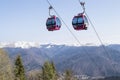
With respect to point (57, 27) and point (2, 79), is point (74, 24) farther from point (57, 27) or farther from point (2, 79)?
point (2, 79)

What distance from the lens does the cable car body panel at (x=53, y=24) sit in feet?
127

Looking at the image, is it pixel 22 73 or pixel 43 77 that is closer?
pixel 22 73

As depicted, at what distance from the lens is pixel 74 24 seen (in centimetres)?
3919

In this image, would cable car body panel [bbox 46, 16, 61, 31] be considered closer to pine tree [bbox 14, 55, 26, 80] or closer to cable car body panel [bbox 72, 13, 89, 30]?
cable car body panel [bbox 72, 13, 89, 30]

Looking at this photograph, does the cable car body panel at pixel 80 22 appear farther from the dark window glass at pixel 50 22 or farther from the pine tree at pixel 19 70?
the pine tree at pixel 19 70

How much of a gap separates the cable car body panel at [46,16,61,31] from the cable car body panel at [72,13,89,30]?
1830mm

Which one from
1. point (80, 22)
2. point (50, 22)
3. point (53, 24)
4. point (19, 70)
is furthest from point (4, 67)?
point (80, 22)

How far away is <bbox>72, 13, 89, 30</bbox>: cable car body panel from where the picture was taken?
1501 inches

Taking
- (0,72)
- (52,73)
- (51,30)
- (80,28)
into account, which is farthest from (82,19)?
(52,73)

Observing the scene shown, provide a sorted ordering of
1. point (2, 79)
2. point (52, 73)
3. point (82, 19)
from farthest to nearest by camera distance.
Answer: point (52, 73)
point (2, 79)
point (82, 19)

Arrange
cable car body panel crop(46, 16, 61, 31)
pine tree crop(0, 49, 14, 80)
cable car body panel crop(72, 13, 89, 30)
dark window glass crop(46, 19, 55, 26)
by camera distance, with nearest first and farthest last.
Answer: cable car body panel crop(72, 13, 89, 30) < cable car body panel crop(46, 16, 61, 31) < dark window glass crop(46, 19, 55, 26) < pine tree crop(0, 49, 14, 80)

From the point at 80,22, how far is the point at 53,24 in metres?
3.02

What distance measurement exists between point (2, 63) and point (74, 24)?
43.6m

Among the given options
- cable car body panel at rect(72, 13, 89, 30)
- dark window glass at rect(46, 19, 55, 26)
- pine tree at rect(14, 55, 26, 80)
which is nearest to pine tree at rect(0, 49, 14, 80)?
pine tree at rect(14, 55, 26, 80)
